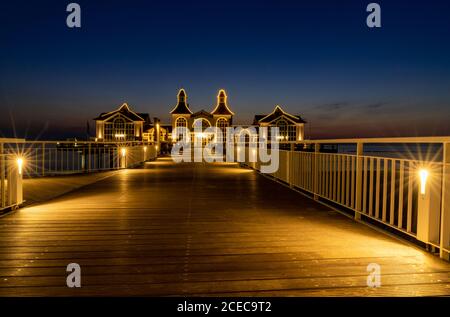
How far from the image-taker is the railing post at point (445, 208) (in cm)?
320

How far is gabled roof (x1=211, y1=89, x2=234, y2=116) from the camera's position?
48375mm

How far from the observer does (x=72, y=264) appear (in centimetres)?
324

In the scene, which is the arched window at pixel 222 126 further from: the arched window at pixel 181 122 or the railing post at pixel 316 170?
the railing post at pixel 316 170

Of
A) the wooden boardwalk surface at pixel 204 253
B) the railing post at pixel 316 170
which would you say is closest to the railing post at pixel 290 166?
the railing post at pixel 316 170

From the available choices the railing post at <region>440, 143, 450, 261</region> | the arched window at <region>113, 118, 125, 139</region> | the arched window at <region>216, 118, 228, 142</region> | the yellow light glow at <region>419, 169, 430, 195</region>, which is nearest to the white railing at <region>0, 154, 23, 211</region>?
the yellow light glow at <region>419, 169, 430, 195</region>

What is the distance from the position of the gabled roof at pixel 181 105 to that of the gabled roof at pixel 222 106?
3.61m

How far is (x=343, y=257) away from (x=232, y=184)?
6.23 m

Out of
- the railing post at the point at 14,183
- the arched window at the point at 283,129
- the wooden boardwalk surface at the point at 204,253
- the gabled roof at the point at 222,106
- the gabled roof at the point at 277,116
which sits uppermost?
the gabled roof at the point at 222,106

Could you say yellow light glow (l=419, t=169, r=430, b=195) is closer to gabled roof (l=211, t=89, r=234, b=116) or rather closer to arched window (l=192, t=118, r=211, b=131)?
arched window (l=192, t=118, r=211, b=131)

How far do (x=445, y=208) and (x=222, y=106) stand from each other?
4631 centimetres

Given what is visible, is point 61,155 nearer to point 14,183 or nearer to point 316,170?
point 14,183

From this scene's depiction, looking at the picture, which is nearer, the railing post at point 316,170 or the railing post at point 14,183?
the railing post at point 14,183

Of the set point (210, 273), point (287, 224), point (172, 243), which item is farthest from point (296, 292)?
point (287, 224)

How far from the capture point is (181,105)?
4916cm
